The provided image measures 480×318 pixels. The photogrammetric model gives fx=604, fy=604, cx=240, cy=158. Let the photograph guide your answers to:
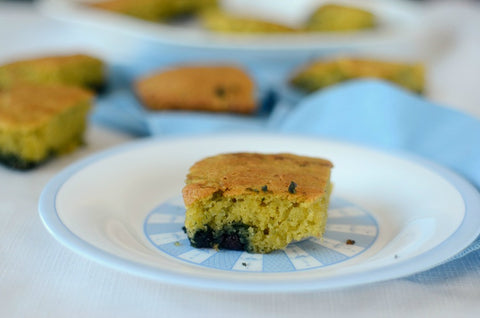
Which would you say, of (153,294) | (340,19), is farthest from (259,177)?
(340,19)

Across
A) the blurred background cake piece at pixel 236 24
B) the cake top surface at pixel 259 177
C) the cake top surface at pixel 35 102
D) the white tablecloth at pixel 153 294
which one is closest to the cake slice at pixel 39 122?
the cake top surface at pixel 35 102

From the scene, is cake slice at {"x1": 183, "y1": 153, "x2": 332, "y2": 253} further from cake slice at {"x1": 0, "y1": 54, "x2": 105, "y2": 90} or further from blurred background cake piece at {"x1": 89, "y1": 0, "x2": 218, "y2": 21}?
blurred background cake piece at {"x1": 89, "y1": 0, "x2": 218, "y2": 21}

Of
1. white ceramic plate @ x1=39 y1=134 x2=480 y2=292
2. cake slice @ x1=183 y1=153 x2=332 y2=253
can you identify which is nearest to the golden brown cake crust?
white ceramic plate @ x1=39 y1=134 x2=480 y2=292

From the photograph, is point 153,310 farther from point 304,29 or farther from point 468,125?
point 304,29

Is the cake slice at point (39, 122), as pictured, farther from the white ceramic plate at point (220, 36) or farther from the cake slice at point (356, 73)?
the cake slice at point (356, 73)

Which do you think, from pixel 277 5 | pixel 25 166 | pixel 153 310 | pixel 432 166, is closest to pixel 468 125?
pixel 432 166

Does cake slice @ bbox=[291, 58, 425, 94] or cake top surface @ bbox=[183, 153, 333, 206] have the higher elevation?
cake top surface @ bbox=[183, 153, 333, 206]

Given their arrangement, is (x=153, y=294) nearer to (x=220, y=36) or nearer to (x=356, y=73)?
(x=356, y=73)
